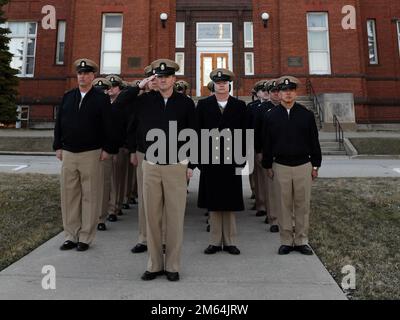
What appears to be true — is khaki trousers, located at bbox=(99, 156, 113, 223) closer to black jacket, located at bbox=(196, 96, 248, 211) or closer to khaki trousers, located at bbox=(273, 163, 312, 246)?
black jacket, located at bbox=(196, 96, 248, 211)

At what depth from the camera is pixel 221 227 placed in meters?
4.29

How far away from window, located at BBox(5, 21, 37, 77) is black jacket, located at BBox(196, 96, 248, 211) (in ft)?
72.2

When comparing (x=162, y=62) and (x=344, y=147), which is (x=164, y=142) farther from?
(x=344, y=147)

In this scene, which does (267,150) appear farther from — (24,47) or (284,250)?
(24,47)

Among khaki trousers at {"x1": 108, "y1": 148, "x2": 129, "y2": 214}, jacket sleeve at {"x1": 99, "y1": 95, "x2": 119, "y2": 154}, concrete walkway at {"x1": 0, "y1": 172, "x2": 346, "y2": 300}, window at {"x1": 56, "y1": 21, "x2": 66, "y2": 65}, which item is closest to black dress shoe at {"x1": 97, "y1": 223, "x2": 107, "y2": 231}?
concrete walkway at {"x1": 0, "y1": 172, "x2": 346, "y2": 300}

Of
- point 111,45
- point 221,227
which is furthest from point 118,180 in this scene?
point 111,45

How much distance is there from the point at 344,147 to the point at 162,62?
40.9 feet

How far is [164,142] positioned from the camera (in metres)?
3.55

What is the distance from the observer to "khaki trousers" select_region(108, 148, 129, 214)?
588 cm

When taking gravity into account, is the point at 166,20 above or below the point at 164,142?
above

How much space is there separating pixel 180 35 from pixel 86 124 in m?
17.9

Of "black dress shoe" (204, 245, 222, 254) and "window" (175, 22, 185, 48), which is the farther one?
"window" (175, 22, 185, 48)
